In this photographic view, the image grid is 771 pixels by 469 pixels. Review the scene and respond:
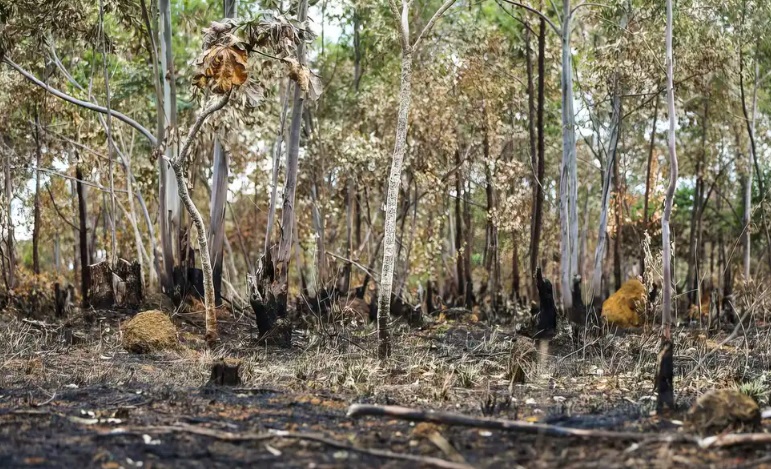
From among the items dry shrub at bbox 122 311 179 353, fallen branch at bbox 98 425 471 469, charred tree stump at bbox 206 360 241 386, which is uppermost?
dry shrub at bbox 122 311 179 353

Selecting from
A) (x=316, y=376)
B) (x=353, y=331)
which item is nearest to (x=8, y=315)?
(x=353, y=331)

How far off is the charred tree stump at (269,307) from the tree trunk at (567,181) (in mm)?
4379

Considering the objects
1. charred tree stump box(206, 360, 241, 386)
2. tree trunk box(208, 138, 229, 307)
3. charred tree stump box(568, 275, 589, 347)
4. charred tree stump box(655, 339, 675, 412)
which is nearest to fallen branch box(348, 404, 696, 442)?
charred tree stump box(655, 339, 675, 412)

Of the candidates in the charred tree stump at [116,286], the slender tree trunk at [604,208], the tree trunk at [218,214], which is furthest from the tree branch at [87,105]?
the slender tree trunk at [604,208]

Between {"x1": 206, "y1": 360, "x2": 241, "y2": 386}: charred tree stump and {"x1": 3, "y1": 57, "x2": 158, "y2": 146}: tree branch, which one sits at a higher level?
{"x1": 3, "y1": 57, "x2": 158, "y2": 146}: tree branch

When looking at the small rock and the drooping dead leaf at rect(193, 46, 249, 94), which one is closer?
the small rock

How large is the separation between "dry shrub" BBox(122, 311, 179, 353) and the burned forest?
30 mm

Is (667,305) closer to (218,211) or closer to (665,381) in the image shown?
(665,381)

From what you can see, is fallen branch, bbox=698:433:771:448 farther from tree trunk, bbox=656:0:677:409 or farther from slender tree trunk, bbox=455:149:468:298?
slender tree trunk, bbox=455:149:468:298

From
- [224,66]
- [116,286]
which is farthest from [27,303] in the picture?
[224,66]

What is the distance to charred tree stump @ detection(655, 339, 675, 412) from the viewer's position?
616 cm

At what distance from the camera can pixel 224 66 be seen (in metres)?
8.66

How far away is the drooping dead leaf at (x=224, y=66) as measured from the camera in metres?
8.62

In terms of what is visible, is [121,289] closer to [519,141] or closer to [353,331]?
[353,331]
